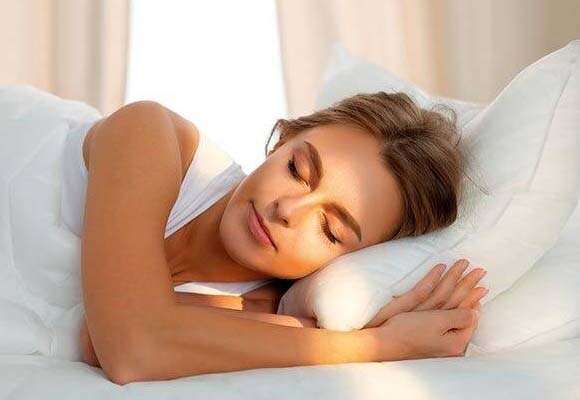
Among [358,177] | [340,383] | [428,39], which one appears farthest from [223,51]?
[340,383]

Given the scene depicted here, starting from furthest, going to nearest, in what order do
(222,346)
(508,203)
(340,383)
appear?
(508,203) → (222,346) → (340,383)

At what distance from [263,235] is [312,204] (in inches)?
3.4

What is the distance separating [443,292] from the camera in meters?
1.52

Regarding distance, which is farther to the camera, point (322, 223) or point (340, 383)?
point (322, 223)

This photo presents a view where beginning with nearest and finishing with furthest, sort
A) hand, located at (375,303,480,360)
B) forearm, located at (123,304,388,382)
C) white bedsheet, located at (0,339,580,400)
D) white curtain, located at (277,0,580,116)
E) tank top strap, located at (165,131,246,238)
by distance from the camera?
white bedsheet, located at (0,339,580,400), forearm, located at (123,304,388,382), hand, located at (375,303,480,360), tank top strap, located at (165,131,246,238), white curtain, located at (277,0,580,116)

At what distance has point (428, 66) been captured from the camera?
3.05 meters

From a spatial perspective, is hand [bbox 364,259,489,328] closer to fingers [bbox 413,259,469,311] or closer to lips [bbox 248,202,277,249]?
fingers [bbox 413,259,469,311]

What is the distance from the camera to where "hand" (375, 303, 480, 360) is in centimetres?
144

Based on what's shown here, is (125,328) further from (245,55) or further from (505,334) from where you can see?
(245,55)

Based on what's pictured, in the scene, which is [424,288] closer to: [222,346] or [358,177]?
[358,177]

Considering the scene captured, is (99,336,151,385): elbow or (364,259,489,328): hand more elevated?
(364,259,489,328): hand

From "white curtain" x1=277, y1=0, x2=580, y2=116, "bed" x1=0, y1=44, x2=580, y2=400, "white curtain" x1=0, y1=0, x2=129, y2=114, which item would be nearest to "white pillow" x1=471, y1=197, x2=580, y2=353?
"bed" x1=0, y1=44, x2=580, y2=400

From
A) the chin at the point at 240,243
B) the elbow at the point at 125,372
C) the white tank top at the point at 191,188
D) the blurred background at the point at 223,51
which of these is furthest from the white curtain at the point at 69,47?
the elbow at the point at 125,372

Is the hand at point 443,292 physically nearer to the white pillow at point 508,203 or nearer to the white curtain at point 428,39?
the white pillow at point 508,203
